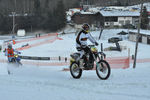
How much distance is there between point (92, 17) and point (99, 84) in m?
67.0

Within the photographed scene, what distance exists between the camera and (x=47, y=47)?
3834 cm

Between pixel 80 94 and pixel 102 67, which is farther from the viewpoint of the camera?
pixel 102 67

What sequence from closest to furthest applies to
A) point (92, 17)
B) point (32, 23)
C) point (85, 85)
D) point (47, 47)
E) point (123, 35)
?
point (85, 85)
point (47, 47)
point (123, 35)
point (92, 17)
point (32, 23)

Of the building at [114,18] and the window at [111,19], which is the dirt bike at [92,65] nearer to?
the building at [114,18]

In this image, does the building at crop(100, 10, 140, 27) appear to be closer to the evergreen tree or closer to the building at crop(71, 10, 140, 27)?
the building at crop(71, 10, 140, 27)

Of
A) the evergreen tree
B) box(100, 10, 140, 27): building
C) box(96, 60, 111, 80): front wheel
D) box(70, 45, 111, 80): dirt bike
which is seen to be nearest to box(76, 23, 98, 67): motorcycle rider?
box(70, 45, 111, 80): dirt bike

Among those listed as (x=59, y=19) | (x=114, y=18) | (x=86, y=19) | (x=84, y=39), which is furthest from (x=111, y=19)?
(x=84, y=39)

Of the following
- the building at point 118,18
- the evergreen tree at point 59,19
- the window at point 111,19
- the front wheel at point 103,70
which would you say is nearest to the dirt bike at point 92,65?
the front wheel at point 103,70

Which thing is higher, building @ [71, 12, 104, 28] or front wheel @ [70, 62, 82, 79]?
building @ [71, 12, 104, 28]

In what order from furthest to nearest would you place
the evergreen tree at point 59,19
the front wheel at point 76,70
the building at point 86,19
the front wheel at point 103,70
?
the evergreen tree at point 59,19 → the building at point 86,19 → the front wheel at point 76,70 → the front wheel at point 103,70

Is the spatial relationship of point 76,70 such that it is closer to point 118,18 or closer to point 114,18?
point 114,18

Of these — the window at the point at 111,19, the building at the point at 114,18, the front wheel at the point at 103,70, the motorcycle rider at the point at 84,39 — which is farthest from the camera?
the window at the point at 111,19

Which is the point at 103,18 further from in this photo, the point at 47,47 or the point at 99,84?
the point at 99,84

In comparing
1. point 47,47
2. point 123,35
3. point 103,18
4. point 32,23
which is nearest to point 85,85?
point 47,47
